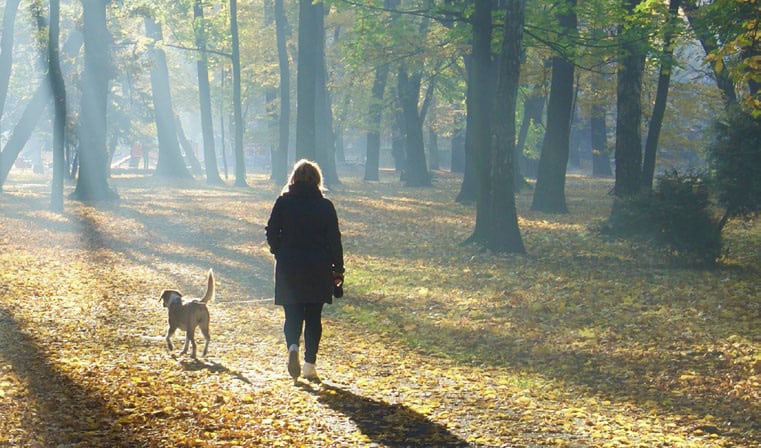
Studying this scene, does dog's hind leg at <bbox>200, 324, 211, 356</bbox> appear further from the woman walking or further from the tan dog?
Result: the woman walking

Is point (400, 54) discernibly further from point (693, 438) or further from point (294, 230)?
point (693, 438)

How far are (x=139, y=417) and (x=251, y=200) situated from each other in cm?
2746

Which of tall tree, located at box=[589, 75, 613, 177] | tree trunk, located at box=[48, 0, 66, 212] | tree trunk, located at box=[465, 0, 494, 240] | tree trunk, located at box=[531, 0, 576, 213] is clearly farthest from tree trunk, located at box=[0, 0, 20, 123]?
tall tree, located at box=[589, 75, 613, 177]

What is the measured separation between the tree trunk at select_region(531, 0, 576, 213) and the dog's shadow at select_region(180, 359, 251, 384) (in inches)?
639

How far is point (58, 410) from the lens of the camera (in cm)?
698

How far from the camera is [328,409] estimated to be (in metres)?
7.33

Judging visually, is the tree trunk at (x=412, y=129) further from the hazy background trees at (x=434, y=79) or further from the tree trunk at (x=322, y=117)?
the tree trunk at (x=322, y=117)

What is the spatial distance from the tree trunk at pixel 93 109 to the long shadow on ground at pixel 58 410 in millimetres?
22374

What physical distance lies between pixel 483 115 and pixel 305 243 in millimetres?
10230

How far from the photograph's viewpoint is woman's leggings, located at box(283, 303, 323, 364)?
8.15 metres

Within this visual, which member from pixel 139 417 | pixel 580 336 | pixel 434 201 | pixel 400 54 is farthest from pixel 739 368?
pixel 434 201

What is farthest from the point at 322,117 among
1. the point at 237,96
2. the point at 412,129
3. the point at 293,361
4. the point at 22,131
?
the point at 293,361

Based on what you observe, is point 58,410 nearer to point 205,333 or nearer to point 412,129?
point 205,333

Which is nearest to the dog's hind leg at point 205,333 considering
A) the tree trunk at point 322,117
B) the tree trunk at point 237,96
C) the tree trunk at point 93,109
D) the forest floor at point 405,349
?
the forest floor at point 405,349
